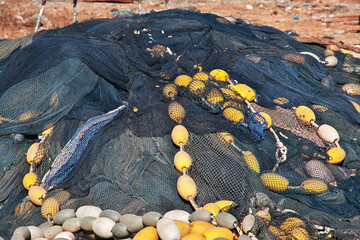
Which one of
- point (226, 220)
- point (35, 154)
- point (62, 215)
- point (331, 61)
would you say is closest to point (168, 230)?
point (226, 220)

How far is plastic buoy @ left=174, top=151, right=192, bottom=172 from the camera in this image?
336cm

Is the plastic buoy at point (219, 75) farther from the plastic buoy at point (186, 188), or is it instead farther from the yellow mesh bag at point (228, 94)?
the plastic buoy at point (186, 188)

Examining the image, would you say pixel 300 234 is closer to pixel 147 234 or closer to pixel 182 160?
pixel 147 234

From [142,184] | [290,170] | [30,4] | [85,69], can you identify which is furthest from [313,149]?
[30,4]

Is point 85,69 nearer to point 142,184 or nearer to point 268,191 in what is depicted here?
point 142,184

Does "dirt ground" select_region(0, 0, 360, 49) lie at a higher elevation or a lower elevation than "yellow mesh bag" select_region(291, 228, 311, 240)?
lower

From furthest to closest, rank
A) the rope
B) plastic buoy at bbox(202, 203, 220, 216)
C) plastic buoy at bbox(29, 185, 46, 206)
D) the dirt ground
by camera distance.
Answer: the dirt ground → the rope → plastic buoy at bbox(29, 185, 46, 206) → plastic buoy at bbox(202, 203, 220, 216)

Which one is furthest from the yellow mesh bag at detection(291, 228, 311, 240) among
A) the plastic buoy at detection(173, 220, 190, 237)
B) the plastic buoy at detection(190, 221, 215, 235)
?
the plastic buoy at detection(173, 220, 190, 237)

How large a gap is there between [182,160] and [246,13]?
8495 mm

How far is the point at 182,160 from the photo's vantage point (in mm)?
3369

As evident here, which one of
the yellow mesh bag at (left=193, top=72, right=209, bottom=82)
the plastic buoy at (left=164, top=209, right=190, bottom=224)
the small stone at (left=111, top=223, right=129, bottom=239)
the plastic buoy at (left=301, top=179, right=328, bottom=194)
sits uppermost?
the yellow mesh bag at (left=193, top=72, right=209, bottom=82)

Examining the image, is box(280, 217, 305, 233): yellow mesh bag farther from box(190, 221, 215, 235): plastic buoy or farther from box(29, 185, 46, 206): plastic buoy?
box(29, 185, 46, 206): plastic buoy

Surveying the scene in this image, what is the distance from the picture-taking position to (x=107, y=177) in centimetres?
Result: 346

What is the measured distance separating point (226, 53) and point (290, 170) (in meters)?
2.03
